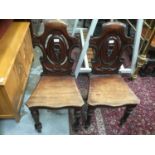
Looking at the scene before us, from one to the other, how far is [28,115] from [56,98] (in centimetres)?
52

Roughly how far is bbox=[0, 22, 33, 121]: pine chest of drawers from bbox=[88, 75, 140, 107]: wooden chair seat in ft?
2.14

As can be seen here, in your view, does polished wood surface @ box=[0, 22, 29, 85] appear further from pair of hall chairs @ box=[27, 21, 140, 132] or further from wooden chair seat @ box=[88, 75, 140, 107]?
wooden chair seat @ box=[88, 75, 140, 107]

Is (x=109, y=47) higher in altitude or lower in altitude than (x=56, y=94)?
higher

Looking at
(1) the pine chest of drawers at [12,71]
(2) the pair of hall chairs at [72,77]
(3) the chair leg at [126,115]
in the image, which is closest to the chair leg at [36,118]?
(2) the pair of hall chairs at [72,77]

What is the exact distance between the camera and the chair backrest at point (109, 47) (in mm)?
1380

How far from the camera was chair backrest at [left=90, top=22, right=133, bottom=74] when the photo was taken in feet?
4.53

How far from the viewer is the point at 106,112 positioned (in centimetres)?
182

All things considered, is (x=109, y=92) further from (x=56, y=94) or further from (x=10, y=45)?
(x=10, y=45)

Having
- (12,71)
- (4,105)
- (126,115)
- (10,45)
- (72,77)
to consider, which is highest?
(10,45)

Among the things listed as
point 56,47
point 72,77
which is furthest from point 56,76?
point 56,47

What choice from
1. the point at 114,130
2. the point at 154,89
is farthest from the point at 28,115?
the point at 154,89

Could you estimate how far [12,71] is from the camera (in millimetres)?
1502

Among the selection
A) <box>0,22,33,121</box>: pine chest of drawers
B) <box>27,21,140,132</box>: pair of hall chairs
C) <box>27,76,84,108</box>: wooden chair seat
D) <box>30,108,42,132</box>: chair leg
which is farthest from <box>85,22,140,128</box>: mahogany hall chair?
<box>0,22,33,121</box>: pine chest of drawers

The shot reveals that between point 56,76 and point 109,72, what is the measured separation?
0.48m
